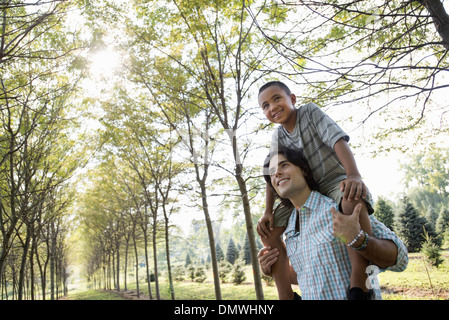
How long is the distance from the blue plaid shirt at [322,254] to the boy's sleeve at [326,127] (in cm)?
29

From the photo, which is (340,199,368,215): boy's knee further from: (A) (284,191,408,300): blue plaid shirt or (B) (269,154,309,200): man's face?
(B) (269,154,309,200): man's face

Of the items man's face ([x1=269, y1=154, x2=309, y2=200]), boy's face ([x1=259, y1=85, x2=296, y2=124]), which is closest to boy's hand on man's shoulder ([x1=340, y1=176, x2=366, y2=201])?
man's face ([x1=269, y1=154, x2=309, y2=200])

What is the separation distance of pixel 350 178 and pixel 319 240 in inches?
12.4

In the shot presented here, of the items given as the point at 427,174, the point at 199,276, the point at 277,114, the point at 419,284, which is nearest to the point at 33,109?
the point at 277,114

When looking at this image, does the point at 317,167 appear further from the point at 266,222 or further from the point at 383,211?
the point at 383,211

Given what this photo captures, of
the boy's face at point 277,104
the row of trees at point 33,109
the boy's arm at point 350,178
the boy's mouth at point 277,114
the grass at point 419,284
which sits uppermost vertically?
the row of trees at point 33,109

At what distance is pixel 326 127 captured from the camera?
1.45m

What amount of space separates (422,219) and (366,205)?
60.6 feet

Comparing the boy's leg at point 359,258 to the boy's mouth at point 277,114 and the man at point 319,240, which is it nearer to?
the man at point 319,240

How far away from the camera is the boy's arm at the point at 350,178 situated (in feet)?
3.87

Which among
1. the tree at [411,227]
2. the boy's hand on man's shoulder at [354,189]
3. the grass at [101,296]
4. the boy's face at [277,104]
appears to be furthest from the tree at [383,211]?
the boy's hand on man's shoulder at [354,189]

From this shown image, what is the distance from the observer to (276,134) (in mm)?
1896

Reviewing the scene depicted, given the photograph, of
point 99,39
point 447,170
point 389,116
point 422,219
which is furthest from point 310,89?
point 447,170
